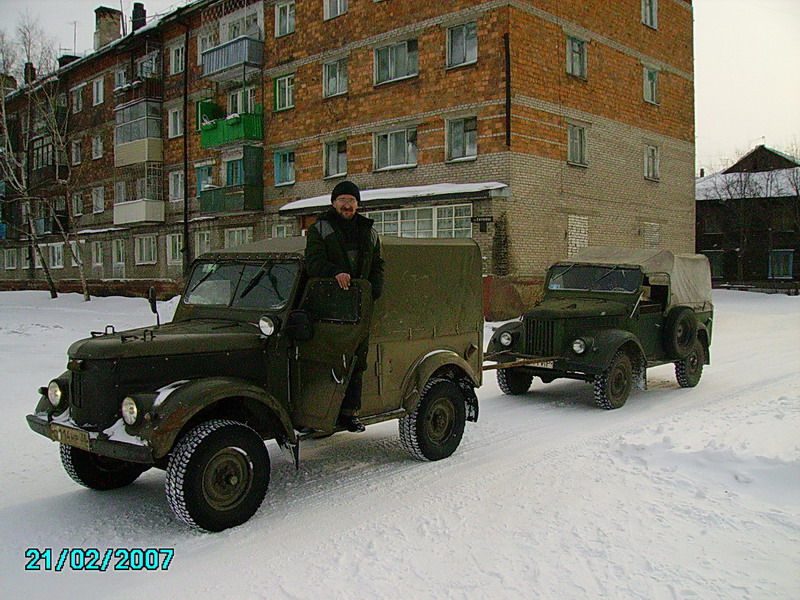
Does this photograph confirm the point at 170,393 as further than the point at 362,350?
No

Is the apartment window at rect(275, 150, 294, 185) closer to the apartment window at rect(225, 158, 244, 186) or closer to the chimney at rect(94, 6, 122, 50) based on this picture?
the apartment window at rect(225, 158, 244, 186)

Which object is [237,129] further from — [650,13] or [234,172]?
[650,13]

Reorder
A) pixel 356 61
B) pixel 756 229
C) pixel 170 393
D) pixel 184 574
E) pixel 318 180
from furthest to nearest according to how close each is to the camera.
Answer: pixel 756 229, pixel 318 180, pixel 356 61, pixel 170 393, pixel 184 574

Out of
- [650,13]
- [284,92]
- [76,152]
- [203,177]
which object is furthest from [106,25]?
[650,13]

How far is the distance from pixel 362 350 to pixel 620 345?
451 centimetres

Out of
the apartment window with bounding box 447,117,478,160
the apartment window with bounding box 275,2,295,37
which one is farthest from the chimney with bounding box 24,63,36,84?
the apartment window with bounding box 447,117,478,160

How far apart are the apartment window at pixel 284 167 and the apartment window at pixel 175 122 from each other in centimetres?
675

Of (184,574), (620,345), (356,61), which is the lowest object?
(184,574)

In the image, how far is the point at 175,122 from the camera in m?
31.8

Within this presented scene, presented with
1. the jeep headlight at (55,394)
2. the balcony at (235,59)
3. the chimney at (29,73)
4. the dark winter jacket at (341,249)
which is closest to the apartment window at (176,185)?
the balcony at (235,59)

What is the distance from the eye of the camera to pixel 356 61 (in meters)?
23.8

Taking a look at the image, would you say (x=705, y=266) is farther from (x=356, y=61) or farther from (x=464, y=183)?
(x=356, y=61)

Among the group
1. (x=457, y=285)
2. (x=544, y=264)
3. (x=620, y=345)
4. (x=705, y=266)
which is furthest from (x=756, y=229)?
(x=457, y=285)
